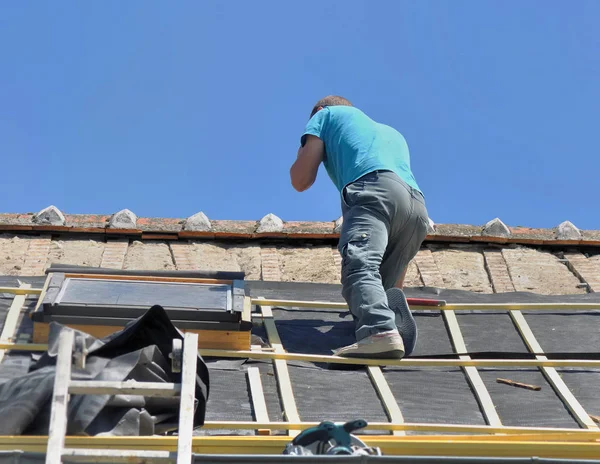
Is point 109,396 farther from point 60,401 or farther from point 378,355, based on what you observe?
point 378,355

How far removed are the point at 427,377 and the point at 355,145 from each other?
152 cm

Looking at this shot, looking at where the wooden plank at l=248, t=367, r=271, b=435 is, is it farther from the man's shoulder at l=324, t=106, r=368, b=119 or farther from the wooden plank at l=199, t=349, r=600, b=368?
the man's shoulder at l=324, t=106, r=368, b=119

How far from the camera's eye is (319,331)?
5809 mm

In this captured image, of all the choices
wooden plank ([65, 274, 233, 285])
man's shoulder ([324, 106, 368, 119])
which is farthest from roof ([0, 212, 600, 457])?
man's shoulder ([324, 106, 368, 119])

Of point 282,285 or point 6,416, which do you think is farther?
point 282,285

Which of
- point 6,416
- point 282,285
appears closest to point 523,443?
point 6,416

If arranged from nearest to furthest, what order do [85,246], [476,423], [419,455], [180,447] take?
[180,447] < [419,455] < [476,423] < [85,246]

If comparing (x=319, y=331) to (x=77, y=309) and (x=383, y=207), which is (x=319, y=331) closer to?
(x=383, y=207)

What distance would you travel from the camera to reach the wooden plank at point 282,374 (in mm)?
4418

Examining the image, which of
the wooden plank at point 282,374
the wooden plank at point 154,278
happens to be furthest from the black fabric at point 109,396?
the wooden plank at point 154,278

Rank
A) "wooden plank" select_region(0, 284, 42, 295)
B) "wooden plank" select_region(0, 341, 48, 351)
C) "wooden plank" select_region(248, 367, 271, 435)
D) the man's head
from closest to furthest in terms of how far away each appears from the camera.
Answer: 1. "wooden plank" select_region(248, 367, 271, 435)
2. "wooden plank" select_region(0, 341, 48, 351)
3. "wooden plank" select_region(0, 284, 42, 295)
4. the man's head

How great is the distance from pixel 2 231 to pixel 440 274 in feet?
11.2

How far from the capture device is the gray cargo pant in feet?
17.4

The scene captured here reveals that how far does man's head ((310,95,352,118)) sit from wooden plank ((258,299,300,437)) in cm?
135
